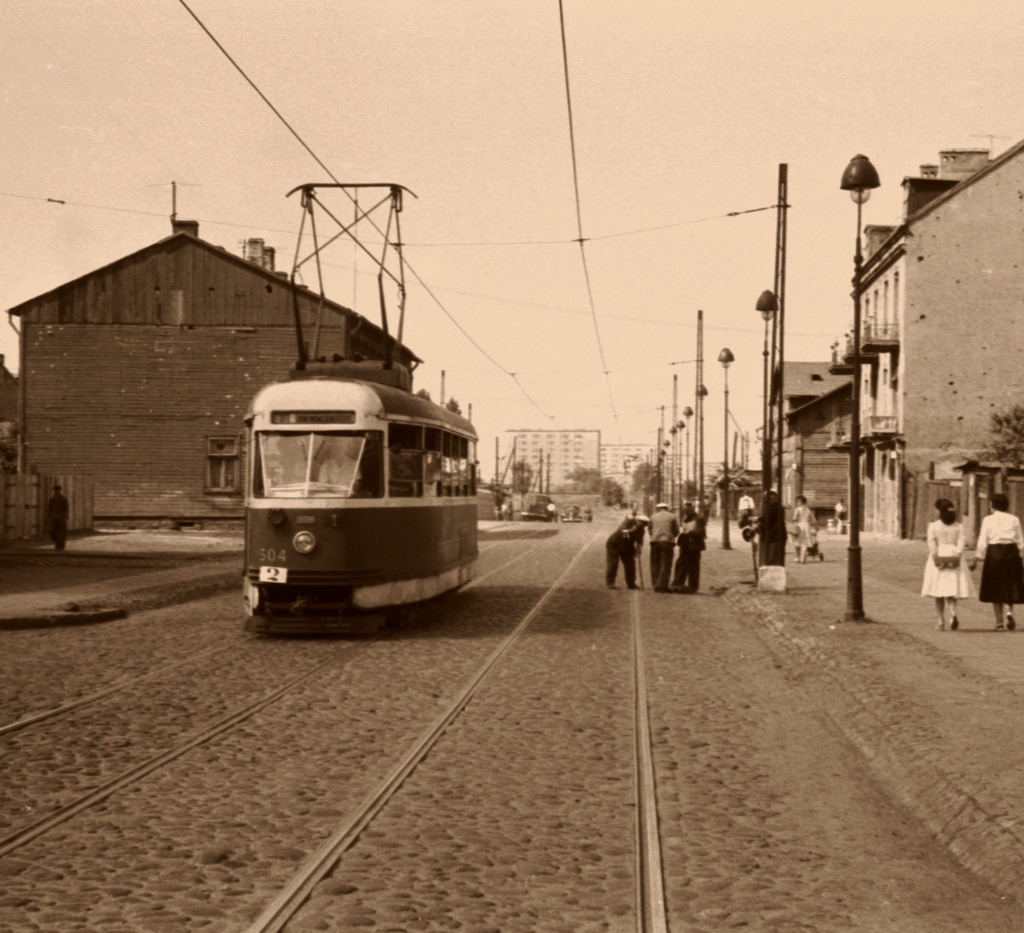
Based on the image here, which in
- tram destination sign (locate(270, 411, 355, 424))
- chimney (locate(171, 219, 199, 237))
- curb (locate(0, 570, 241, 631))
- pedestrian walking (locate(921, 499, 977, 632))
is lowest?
curb (locate(0, 570, 241, 631))

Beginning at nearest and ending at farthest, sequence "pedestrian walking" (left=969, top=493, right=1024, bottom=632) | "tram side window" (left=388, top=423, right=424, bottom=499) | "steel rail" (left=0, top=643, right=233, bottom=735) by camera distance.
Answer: "steel rail" (left=0, top=643, right=233, bottom=735) < "tram side window" (left=388, top=423, right=424, bottom=499) < "pedestrian walking" (left=969, top=493, right=1024, bottom=632)

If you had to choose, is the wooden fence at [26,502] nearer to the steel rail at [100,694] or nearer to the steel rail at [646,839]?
the steel rail at [100,694]

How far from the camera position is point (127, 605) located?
20156 millimetres

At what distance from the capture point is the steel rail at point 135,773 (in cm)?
671

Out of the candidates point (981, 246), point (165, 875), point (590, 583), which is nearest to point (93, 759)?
point (165, 875)

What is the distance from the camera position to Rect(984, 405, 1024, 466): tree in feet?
141

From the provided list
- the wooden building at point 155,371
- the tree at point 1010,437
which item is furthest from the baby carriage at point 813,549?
the wooden building at point 155,371

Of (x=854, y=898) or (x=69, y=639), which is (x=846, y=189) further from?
(x=854, y=898)

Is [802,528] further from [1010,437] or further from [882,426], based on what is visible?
[882,426]

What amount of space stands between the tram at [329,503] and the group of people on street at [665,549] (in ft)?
26.7

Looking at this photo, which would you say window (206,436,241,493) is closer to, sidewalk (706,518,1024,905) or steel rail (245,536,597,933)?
sidewalk (706,518,1024,905)

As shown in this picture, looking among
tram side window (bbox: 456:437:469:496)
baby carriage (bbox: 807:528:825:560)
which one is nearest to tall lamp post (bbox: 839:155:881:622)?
tram side window (bbox: 456:437:469:496)

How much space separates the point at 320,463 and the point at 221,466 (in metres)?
34.1

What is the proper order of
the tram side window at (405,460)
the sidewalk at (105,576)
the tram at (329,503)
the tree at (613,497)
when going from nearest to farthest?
the tram at (329,503) < the tram side window at (405,460) < the sidewalk at (105,576) < the tree at (613,497)
